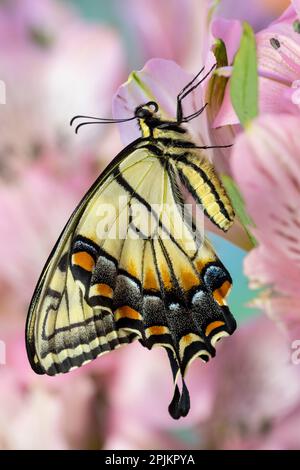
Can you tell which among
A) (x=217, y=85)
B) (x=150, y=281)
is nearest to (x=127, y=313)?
(x=150, y=281)

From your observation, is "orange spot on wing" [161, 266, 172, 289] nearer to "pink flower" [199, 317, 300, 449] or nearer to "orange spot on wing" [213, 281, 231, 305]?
"orange spot on wing" [213, 281, 231, 305]

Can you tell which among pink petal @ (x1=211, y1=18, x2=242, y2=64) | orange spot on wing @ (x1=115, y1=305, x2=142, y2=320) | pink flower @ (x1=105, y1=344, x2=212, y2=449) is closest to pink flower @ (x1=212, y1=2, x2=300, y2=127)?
pink petal @ (x1=211, y1=18, x2=242, y2=64)

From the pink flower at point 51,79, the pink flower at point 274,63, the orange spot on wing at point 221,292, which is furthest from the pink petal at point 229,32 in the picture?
the pink flower at point 51,79

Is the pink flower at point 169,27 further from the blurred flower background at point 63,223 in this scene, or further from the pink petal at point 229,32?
the pink petal at point 229,32

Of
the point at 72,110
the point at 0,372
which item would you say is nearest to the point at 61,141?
the point at 72,110
